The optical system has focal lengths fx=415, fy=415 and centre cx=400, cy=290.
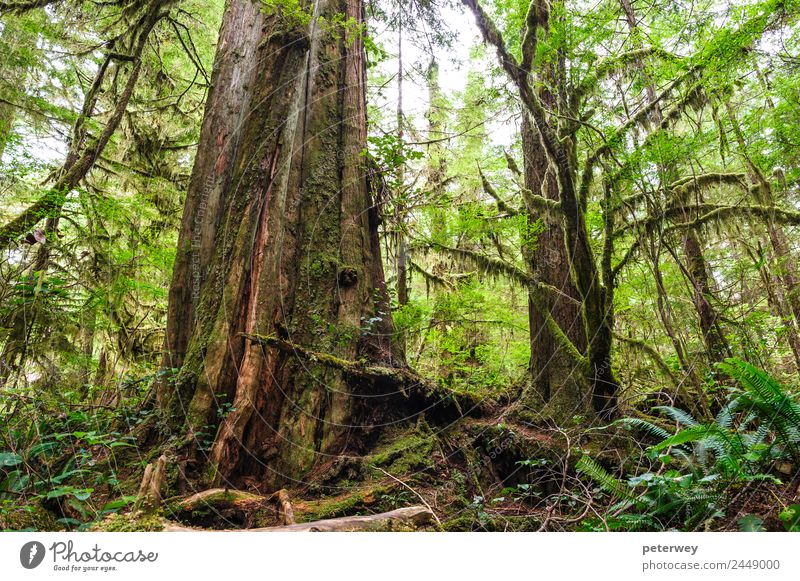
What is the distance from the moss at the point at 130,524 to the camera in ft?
6.82

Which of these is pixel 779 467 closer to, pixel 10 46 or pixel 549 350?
pixel 549 350

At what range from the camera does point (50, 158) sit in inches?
265

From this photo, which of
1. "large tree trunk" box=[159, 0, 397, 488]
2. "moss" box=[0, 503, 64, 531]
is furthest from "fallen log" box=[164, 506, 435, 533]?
"large tree trunk" box=[159, 0, 397, 488]

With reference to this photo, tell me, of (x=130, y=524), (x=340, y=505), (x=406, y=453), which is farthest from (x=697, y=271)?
(x=130, y=524)

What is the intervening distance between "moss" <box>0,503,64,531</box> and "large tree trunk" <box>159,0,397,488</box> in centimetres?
83

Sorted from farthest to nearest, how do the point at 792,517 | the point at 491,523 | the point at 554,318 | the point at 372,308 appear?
the point at 554,318
the point at 372,308
the point at 491,523
the point at 792,517

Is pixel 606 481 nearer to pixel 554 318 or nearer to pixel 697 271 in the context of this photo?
pixel 554 318

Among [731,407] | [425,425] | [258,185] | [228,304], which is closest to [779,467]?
[731,407]

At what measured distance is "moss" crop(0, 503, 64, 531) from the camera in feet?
6.80

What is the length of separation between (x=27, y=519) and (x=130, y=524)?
55 cm

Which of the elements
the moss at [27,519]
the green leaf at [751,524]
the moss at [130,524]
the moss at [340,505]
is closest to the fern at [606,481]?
the green leaf at [751,524]

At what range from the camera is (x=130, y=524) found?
2.11 metres

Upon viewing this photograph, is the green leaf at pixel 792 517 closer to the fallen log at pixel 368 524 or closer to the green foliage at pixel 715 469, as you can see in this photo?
the green foliage at pixel 715 469
